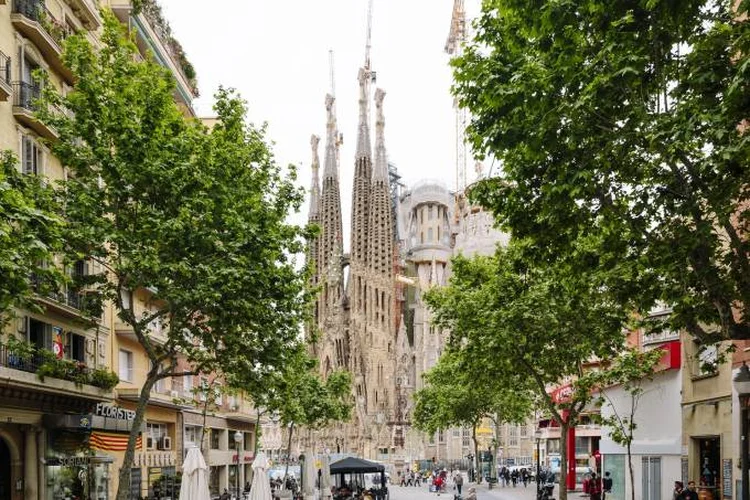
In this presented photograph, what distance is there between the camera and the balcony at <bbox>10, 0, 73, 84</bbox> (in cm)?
2281

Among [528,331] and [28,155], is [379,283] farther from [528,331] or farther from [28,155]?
[28,155]

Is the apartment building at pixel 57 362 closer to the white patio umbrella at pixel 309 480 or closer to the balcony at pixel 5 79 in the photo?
the balcony at pixel 5 79

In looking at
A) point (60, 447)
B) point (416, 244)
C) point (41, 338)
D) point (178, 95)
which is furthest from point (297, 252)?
point (416, 244)

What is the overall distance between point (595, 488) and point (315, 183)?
101m

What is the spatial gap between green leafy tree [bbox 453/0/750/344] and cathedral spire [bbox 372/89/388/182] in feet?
327

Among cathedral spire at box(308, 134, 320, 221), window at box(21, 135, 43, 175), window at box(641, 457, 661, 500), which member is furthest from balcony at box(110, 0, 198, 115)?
cathedral spire at box(308, 134, 320, 221)

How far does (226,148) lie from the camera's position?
22062 mm

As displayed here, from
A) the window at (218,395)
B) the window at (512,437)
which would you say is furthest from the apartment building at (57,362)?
the window at (512,437)

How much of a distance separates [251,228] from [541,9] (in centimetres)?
1051

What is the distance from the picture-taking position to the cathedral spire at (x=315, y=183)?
125562mm

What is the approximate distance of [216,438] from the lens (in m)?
49.5

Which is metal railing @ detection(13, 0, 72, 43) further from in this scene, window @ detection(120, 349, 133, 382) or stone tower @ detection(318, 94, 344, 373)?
stone tower @ detection(318, 94, 344, 373)

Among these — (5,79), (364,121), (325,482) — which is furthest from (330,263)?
(5,79)

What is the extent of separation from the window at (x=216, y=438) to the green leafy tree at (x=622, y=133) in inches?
1439
